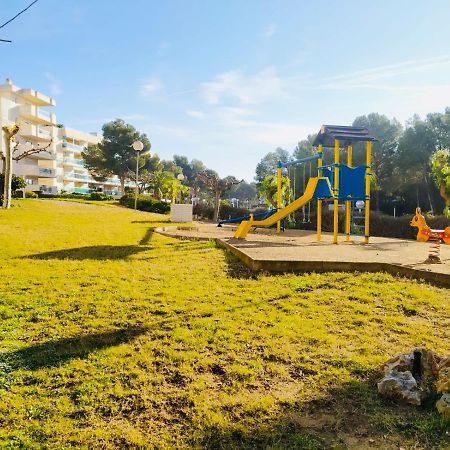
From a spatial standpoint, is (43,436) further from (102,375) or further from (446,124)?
(446,124)

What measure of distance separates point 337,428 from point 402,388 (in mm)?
781

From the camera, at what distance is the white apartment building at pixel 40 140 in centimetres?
4644

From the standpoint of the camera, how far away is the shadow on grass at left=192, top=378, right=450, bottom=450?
2.72 m

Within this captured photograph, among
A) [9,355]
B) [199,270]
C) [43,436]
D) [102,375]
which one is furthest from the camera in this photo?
[199,270]

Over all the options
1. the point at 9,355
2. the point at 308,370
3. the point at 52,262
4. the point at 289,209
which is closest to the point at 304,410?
the point at 308,370

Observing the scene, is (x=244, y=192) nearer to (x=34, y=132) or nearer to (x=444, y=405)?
(x=34, y=132)

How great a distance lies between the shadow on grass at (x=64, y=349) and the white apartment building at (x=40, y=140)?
122 ft

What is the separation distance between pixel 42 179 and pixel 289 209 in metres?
51.4

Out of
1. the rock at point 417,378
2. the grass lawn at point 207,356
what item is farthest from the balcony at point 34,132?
the rock at point 417,378

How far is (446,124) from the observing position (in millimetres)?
40969

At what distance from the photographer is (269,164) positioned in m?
77.1

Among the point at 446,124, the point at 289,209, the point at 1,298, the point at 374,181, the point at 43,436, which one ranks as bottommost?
the point at 43,436

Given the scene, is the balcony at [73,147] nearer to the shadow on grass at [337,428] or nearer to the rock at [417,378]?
the rock at [417,378]

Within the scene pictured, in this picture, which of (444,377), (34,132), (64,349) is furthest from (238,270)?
(34,132)
